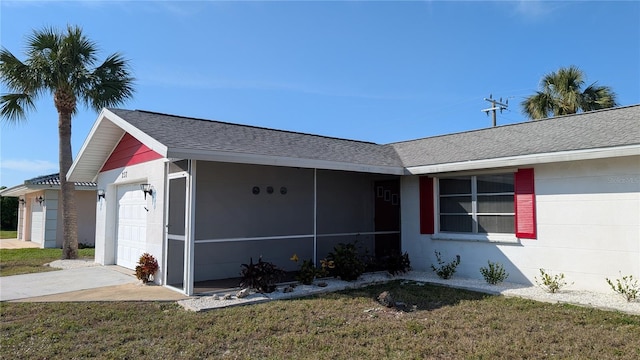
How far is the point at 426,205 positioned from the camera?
9.70 m

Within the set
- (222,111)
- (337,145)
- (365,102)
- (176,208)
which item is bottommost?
(176,208)

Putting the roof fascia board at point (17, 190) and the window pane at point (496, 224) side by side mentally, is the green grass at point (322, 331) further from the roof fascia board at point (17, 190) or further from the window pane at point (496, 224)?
the roof fascia board at point (17, 190)

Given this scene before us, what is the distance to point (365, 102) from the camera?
734 inches

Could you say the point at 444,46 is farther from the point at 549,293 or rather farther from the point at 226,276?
the point at 226,276

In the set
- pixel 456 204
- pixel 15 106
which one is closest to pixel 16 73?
pixel 15 106

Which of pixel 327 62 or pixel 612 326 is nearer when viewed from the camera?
pixel 612 326

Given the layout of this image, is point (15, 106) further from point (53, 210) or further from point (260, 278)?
point (260, 278)

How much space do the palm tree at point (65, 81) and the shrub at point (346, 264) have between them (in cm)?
907

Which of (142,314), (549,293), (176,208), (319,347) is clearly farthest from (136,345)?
(549,293)

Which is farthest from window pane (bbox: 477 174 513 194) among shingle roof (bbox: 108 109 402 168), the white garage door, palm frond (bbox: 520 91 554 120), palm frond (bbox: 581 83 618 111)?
the white garage door

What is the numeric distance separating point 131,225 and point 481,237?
8.16 meters

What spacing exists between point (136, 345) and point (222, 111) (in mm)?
11565

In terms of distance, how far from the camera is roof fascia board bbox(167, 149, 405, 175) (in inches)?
256

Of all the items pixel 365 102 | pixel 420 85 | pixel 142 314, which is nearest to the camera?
pixel 142 314
